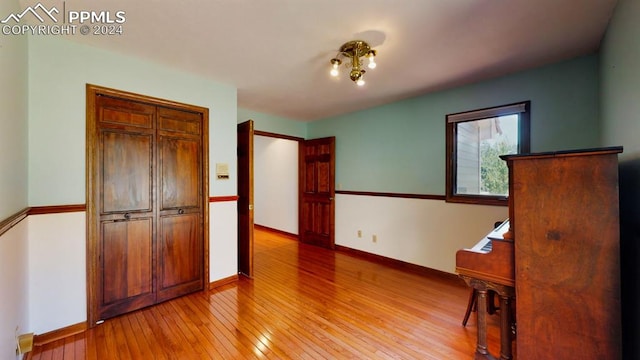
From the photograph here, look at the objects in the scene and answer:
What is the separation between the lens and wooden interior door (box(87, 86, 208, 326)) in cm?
222

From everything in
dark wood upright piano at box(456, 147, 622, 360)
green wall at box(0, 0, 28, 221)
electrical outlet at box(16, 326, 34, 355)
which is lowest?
electrical outlet at box(16, 326, 34, 355)

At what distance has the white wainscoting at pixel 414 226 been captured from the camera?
302cm

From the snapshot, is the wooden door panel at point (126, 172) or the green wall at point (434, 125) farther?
the green wall at point (434, 125)

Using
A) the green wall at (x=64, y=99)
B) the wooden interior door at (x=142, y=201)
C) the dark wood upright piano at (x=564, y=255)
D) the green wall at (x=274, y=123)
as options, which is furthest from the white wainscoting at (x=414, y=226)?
the green wall at (x=64, y=99)

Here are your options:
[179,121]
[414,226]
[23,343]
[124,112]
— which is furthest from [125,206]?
[414,226]

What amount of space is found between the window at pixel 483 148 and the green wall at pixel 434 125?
88 millimetres

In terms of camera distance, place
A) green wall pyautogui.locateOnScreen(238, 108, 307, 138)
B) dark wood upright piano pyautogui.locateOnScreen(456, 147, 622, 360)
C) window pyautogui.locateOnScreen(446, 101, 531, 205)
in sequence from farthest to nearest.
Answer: green wall pyautogui.locateOnScreen(238, 108, 307, 138) → window pyautogui.locateOnScreen(446, 101, 531, 205) → dark wood upright piano pyautogui.locateOnScreen(456, 147, 622, 360)

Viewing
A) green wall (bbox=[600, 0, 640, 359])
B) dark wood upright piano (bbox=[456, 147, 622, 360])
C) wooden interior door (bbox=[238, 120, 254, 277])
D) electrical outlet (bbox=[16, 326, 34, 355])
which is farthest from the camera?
wooden interior door (bbox=[238, 120, 254, 277])

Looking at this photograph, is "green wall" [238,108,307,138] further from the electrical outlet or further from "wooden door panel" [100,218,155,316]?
the electrical outlet

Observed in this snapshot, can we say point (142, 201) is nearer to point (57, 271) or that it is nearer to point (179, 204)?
point (179, 204)

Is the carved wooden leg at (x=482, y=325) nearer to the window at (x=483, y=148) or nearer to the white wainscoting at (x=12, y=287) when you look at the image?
the window at (x=483, y=148)

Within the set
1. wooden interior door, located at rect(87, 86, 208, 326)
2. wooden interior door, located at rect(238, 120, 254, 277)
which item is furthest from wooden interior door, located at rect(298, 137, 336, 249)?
wooden interior door, located at rect(87, 86, 208, 326)

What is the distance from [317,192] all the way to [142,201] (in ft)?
9.63

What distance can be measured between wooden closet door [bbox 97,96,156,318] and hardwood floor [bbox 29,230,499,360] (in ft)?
0.71
